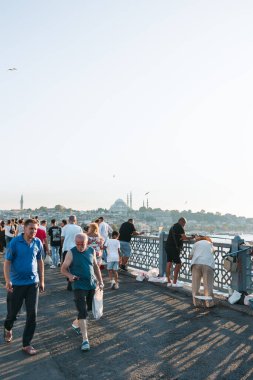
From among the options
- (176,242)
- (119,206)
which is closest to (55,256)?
(176,242)

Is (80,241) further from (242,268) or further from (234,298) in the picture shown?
(242,268)

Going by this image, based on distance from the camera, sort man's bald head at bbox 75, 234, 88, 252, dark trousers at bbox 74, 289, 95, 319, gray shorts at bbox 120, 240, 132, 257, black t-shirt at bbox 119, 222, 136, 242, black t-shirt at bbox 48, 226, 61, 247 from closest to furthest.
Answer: dark trousers at bbox 74, 289, 95, 319
man's bald head at bbox 75, 234, 88, 252
black t-shirt at bbox 119, 222, 136, 242
gray shorts at bbox 120, 240, 132, 257
black t-shirt at bbox 48, 226, 61, 247

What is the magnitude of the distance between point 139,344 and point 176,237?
17.6 ft

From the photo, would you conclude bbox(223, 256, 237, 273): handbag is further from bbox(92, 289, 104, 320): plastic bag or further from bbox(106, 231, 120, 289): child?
bbox(92, 289, 104, 320): plastic bag

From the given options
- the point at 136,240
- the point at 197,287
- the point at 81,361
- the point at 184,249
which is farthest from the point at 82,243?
the point at 136,240

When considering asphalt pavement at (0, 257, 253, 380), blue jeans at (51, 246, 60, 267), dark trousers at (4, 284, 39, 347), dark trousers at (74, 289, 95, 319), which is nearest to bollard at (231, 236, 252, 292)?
asphalt pavement at (0, 257, 253, 380)

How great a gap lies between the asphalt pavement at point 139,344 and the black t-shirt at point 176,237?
1.87 metres

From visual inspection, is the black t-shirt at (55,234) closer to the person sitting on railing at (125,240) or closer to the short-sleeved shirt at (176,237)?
the person sitting on railing at (125,240)

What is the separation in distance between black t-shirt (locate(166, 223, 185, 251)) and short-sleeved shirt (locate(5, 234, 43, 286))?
19.6ft

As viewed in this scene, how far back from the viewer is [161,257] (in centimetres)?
1417

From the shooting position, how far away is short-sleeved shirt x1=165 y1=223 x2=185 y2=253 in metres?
12.2

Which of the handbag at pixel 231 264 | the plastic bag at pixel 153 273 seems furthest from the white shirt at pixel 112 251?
the handbag at pixel 231 264

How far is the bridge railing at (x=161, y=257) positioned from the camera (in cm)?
1138

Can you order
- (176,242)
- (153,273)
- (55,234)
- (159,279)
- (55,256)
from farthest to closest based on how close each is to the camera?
1. (55,256)
2. (55,234)
3. (153,273)
4. (159,279)
5. (176,242)
